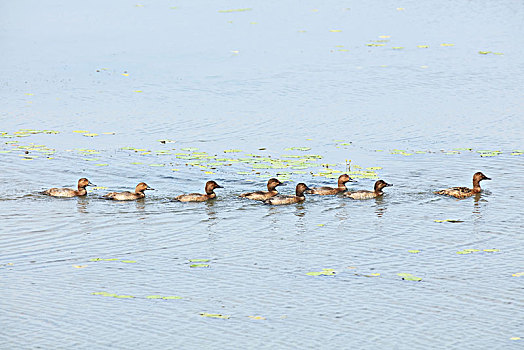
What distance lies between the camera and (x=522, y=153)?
82.9 ft

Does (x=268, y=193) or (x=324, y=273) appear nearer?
(x=324, y=273)

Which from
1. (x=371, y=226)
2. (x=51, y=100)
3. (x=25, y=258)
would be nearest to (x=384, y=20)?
(x=51, y=100)

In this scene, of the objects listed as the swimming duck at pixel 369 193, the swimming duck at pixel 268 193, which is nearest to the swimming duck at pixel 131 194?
the swimming duck at pixel 268 193

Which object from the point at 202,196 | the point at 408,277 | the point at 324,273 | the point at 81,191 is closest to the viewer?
the point at 408,277

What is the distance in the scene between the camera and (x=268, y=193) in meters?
21.7

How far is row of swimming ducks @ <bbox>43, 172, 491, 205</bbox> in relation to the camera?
2155 cm

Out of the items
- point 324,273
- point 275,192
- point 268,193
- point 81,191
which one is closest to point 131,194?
point 81,191

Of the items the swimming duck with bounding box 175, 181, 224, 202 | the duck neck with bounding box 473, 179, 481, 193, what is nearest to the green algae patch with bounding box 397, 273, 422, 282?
the swimming duck with bounding box 175, 181, 224, 202

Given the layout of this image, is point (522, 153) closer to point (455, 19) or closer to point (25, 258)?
point (25, 258)

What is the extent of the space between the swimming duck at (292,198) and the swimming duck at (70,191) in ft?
13.0

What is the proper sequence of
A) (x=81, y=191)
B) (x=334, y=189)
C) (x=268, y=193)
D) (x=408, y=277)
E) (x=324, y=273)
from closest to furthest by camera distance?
(x=408, y=277) < (x=324, y=273) < (x=268, y=193) < (x=81, y=191) < (x=334, y=189)

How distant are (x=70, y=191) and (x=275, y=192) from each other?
4434mm

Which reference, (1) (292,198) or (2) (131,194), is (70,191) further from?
(1) (292,198)

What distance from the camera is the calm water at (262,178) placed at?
14602mm
